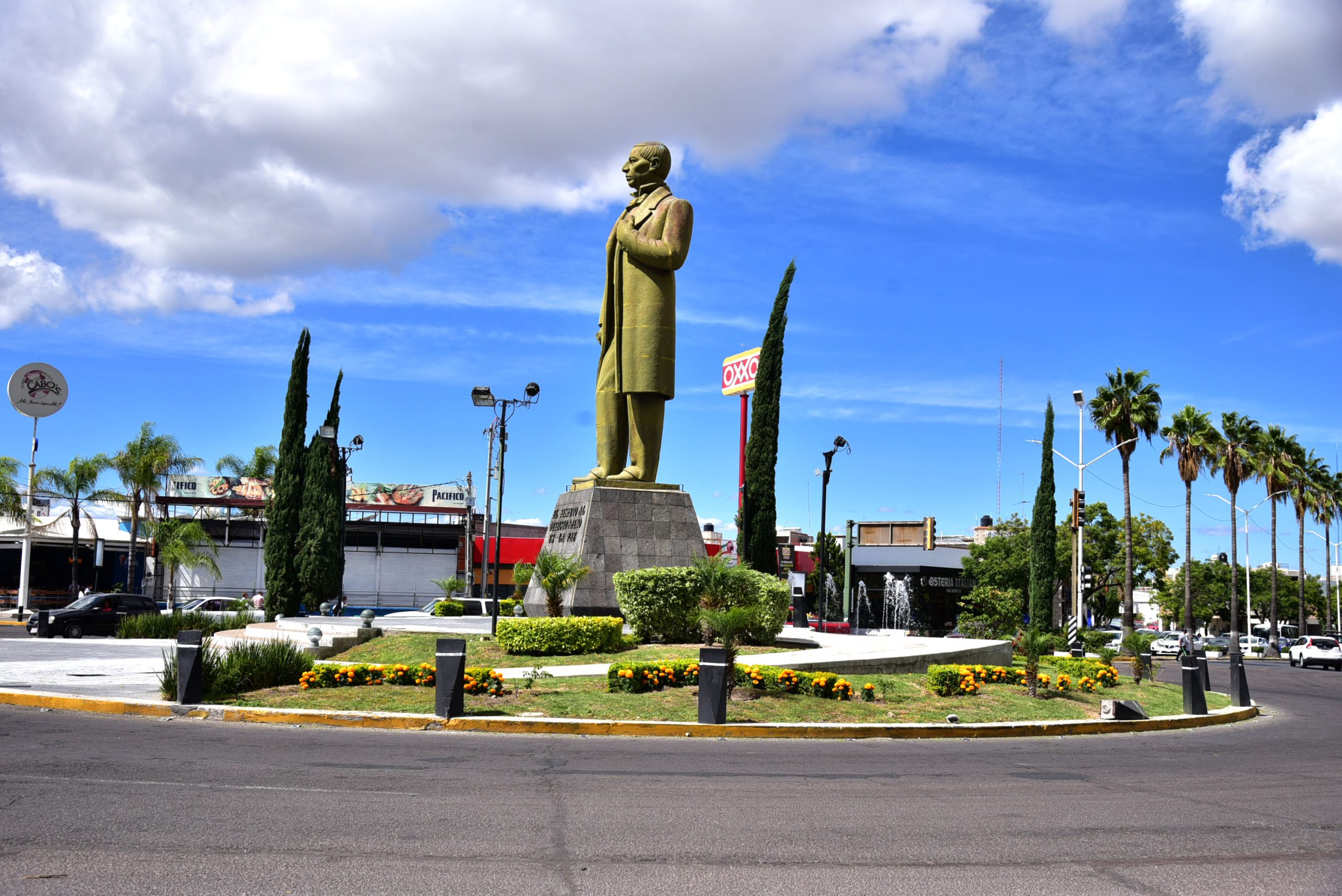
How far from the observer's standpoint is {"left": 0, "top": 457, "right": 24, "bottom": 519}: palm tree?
51156 mm

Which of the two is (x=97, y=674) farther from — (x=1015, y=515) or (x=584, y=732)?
(x=1015, y=515)

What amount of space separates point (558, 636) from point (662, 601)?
5.97 feet

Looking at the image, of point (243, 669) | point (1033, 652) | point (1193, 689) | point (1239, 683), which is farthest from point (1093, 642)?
point (243, 669)

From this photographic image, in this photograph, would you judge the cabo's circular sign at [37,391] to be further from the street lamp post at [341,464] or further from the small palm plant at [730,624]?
the small palm plant at [730,624]

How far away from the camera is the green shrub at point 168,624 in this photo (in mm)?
26766

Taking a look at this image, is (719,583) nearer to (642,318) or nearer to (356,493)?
(642,318)

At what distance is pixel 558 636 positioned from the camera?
17.8 meters

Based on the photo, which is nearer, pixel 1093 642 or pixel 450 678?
pixel 450 678

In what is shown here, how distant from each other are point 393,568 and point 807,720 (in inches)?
2150

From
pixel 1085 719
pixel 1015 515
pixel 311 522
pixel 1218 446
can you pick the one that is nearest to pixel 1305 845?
pixel 1085 719

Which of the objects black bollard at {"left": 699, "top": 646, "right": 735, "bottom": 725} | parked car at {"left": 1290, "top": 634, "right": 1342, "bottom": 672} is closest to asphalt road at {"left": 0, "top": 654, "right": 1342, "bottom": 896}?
black bollard at {"left": 699, "top": 646, "right": 735, "bottom": 725}

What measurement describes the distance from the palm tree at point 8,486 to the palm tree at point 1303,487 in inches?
2476

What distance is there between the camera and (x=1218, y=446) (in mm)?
53406

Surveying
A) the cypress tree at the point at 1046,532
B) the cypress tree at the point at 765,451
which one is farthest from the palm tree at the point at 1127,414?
the cypress tree at the point at 765,451
